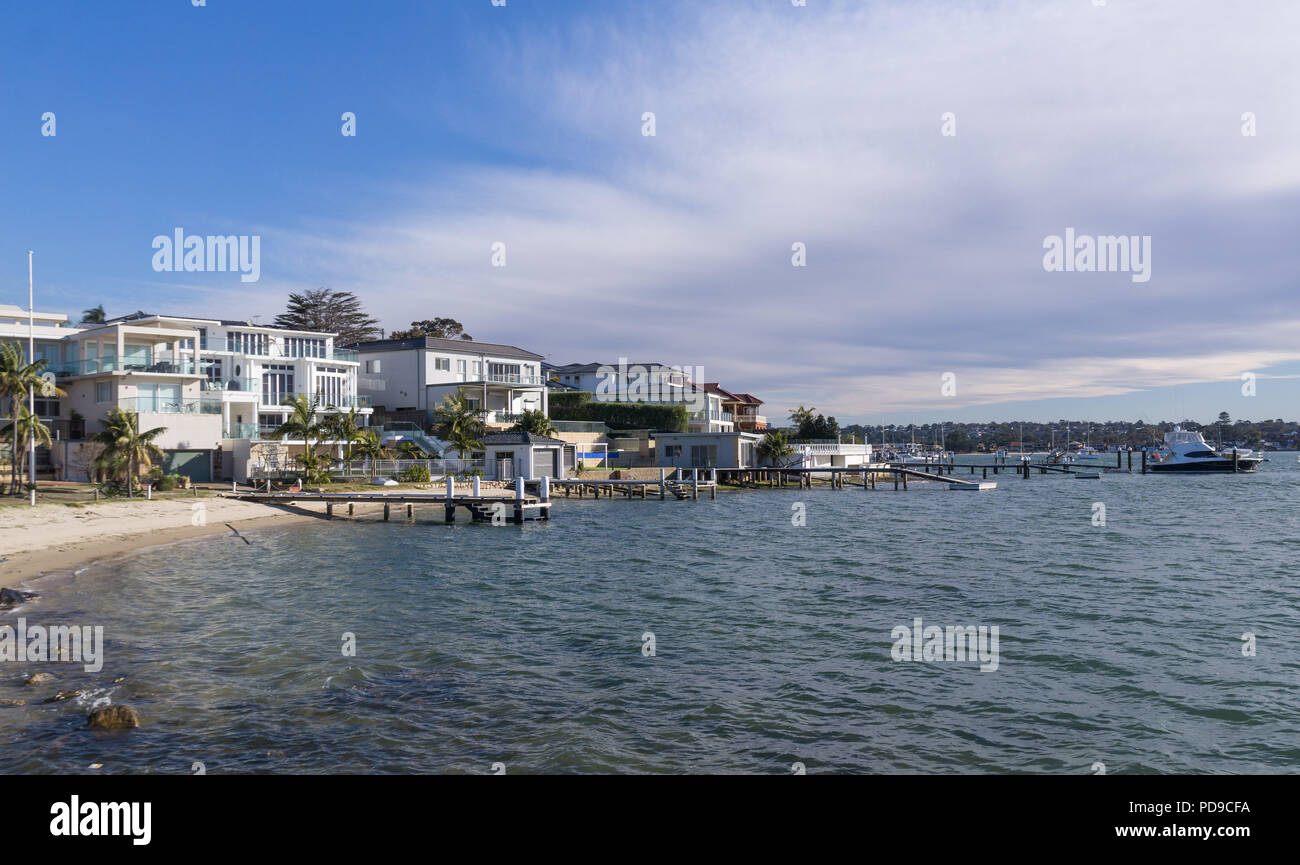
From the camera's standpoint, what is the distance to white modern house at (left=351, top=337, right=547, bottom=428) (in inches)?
2803

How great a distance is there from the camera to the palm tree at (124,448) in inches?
1532

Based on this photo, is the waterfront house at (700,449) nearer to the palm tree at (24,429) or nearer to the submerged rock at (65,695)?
the palm tree at (24,429)

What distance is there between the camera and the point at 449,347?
73.5m

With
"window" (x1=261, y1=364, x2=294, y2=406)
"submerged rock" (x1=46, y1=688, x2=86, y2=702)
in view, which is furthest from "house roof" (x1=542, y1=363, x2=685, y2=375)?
"submerged rock" (x1=46, y1=688, x2=86, y2=702)

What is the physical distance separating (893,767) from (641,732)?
11.9 feet

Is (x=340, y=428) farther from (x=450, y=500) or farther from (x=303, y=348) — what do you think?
(x=303, y=348)

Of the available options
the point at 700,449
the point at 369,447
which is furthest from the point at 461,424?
the point at 700,449

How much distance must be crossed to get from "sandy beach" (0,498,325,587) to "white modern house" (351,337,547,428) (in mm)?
30105

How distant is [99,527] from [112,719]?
24.1 m

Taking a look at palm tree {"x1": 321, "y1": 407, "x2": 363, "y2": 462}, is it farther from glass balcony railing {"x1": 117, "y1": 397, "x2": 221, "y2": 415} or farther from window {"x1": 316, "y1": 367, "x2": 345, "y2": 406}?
window {"x1": 316, "y1": 367, "x2": 345, "y2": 406}

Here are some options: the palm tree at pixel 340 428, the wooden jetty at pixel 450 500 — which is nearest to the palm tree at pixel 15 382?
the wooden jetty at pixel 450 500

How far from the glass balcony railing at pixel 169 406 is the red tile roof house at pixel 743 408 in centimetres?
6542
